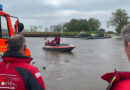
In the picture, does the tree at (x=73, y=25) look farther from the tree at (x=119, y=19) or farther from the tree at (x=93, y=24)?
the tree at (x=119, y=19)

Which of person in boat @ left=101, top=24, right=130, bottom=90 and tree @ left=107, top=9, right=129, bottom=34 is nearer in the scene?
person in boat @ left=101, top=24, right=130, bottom=90

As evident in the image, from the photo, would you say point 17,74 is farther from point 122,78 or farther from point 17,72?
point 122,78

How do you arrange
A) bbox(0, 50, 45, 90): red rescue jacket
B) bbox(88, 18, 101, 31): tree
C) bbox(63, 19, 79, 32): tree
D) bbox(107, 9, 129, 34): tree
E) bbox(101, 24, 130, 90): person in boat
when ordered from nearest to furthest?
bbox(101, 24, 130, 90): person in boat, bbox(0, 50, 45, 90): red rescue jacket, bbox(107, 9, 129, 34): tree, bbox(63, 19, 79, 32): tree, bbox(88, 18, 101, 31): tree

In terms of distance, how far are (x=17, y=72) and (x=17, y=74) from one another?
22 mm

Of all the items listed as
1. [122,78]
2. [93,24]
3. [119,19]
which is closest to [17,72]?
[122,78]

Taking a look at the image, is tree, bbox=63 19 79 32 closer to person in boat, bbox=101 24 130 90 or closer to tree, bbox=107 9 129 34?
tree, bbox=107 9 129 34

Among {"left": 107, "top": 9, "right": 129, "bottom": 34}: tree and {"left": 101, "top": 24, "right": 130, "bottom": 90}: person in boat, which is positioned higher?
{"left": 107, "top": 9, "right": 129, "bottom": 34}: tree

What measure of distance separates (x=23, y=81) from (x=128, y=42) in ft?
3.88

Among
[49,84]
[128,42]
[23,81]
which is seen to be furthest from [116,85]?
[49,84]

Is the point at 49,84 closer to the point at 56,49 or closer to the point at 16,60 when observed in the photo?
the point at 16,60

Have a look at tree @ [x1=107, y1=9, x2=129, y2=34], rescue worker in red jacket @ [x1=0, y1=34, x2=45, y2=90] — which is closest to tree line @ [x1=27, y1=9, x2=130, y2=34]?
tree @ [x1=107, y1=9, x2=129, y2=34]

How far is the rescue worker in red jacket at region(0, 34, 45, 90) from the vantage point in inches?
72.3

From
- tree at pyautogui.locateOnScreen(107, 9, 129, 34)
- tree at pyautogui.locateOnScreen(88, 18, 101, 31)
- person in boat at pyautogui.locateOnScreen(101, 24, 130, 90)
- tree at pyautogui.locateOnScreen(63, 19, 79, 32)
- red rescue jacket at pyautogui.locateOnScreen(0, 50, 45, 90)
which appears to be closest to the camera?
person in boat at pyautogui.locateOnScreen(101, 24, 130, 90)

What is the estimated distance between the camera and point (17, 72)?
1.83 meters
